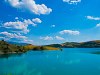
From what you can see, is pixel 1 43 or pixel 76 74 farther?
pixel 1 43

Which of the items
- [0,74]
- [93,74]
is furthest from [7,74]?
[93,74]

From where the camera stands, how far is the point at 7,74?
45.6m

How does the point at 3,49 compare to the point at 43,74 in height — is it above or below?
above

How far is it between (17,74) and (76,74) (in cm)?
1312

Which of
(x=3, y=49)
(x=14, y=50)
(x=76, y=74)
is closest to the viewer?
(x=76, y=74)

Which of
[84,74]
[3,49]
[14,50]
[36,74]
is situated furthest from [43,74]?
[14,50]

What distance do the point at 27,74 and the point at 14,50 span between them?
119m

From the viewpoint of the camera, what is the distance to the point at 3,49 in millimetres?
149875

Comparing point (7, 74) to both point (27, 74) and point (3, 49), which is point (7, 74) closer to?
point (27, 74)

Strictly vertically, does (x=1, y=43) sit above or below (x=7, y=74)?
above

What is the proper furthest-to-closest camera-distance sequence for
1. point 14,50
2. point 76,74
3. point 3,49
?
point 14,50 < point 3,49 < point 76,74

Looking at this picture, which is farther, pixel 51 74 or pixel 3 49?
pixel 3 49

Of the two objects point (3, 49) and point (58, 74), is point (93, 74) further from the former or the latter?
point (3, 49)

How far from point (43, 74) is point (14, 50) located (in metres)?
121
